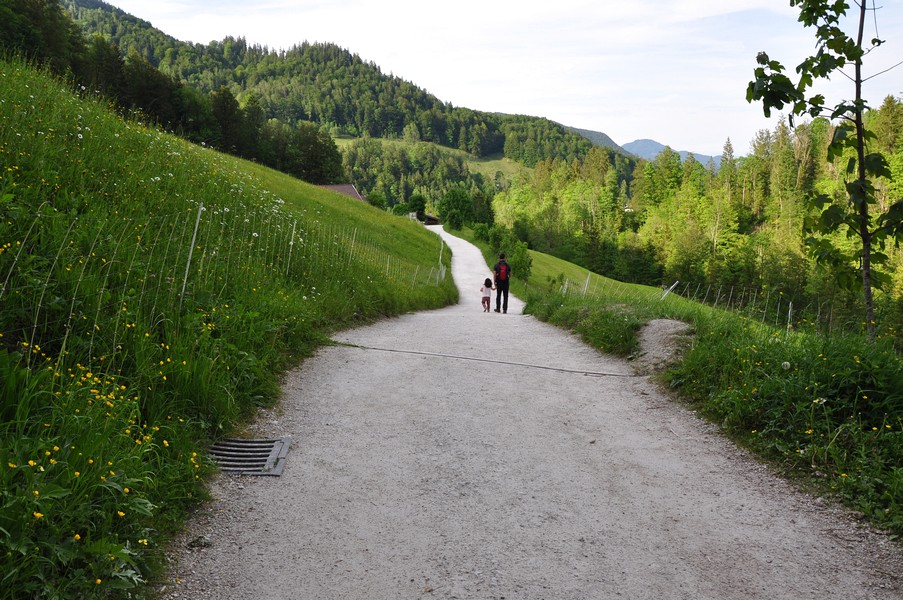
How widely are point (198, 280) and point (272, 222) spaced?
5376 millimetres

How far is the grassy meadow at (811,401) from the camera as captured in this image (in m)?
4.56

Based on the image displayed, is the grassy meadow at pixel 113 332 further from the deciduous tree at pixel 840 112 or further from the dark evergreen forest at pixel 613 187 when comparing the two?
the dark evergreen forest at pixel 613 187

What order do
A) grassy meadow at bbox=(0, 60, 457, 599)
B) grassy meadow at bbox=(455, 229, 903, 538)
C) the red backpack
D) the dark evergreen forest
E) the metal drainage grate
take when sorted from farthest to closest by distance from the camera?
the dark evergreen forest, the red backpack, the metal drainage grate, grassy meadow at bbox=(455, 229, 903, 538), grassy meadow at bbox=(0, 60, 457, 599)

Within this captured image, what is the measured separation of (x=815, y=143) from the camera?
103 m

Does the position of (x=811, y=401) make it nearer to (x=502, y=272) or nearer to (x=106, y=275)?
(x=106, y=275)

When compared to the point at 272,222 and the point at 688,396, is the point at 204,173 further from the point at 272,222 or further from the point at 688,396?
the point at 688,396

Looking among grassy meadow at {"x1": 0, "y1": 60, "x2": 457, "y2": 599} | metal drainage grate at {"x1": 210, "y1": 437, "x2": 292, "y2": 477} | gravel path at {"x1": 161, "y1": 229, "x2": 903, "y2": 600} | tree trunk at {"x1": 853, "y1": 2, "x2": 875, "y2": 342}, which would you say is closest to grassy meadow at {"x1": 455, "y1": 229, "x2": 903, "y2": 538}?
gravel path at {"x1": 161, "y1": 229, "x2": 903, "y2": 600}

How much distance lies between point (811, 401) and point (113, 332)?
20.6 ft

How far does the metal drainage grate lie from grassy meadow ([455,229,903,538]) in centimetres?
422

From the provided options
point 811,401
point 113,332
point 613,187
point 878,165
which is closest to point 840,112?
point 878,165

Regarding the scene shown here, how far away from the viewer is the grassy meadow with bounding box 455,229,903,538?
4562 mm

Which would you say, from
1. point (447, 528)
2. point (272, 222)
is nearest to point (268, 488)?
point (447, 528)

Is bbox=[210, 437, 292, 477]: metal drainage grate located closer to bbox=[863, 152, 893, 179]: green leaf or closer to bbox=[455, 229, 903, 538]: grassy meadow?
bbox=[455, 229, 903, 538]: grassy meadow

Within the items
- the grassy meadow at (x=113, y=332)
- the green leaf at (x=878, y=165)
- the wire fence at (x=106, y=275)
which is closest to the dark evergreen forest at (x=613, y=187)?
the grassy meadow at (x=113, y=332)
